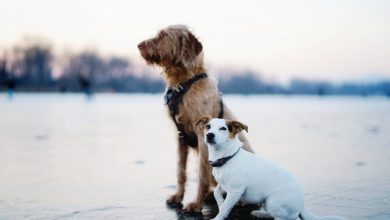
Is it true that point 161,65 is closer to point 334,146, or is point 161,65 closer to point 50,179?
point 50,179

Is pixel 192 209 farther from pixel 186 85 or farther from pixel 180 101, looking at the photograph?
pixel 186 85

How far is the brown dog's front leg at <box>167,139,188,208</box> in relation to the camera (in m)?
5.74

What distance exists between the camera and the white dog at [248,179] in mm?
4414

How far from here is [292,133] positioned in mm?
15836

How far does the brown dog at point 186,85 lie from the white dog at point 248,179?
0.69 m

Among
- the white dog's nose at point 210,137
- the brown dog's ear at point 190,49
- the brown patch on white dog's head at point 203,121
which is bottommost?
the white dog's nose at point 210,137

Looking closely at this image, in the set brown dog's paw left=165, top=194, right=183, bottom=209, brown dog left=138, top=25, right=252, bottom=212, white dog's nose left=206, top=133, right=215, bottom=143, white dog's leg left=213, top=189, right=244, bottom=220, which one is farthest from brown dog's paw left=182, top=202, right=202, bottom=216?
white dog's nose left=206, top=133, right=215, bottom=143

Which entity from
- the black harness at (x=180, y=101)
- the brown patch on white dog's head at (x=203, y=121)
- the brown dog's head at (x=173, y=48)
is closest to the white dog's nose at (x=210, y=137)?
the brown patch on white dog's head at (x=203, y=121)

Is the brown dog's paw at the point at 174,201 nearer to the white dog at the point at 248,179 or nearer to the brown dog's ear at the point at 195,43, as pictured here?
the white dog at the point at 248,179

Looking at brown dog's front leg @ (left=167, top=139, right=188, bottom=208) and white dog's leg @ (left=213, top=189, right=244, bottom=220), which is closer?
white dog's leg @ (left=213, top=189, right=244, bottom=220)

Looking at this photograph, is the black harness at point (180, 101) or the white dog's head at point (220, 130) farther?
the black harness at point (180, 101)

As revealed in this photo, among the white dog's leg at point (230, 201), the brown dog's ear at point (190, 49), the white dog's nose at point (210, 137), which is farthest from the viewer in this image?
the brown dog's ear at point (190, 49)

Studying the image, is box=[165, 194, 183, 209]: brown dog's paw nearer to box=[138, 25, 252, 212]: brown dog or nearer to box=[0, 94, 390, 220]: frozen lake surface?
box=[138, 25, 252, 212]: brown dog

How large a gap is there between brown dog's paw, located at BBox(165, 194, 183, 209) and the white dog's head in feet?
3.99
